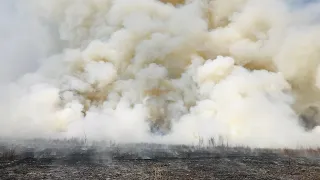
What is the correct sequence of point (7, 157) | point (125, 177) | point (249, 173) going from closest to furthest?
point (125, 177) < point (249, 173) < point (7, 157)

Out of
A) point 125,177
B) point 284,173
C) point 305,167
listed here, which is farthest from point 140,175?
point 305,167

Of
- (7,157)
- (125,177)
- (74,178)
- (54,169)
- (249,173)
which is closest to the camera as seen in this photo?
(74,178)

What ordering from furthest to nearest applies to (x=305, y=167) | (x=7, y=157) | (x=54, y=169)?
→ (x=305, y=167), (x=7, y=157), (x=54, y=169)

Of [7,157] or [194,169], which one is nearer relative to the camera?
[194,169]

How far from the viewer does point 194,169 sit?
8319 centimetres

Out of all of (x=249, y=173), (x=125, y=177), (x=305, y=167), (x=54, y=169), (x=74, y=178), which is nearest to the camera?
(x=74, y=178)

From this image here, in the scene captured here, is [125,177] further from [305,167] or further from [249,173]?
[305,167]

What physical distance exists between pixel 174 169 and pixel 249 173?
16.0 meters

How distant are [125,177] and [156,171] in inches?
383

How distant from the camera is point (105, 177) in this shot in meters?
65.8

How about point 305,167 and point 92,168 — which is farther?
point 305,167

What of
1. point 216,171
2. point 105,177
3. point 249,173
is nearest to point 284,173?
point 249,173

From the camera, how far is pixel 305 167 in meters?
95.8

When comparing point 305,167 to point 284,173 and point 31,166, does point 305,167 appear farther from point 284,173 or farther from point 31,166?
point 31,166
